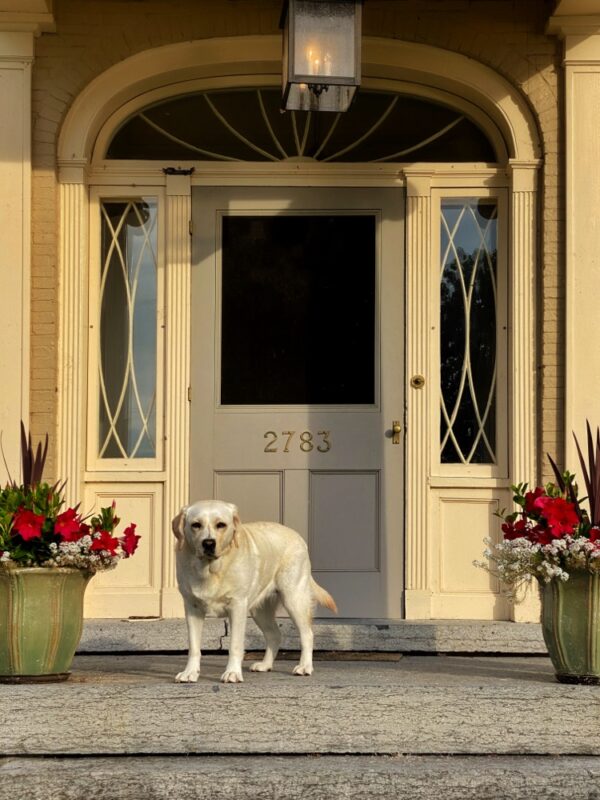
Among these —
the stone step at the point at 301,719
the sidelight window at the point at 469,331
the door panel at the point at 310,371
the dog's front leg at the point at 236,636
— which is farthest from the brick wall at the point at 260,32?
the stone step at the point at 301,719

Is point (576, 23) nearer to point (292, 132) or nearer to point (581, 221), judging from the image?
point (581, 221)

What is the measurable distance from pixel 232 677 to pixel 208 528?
0.67 metres

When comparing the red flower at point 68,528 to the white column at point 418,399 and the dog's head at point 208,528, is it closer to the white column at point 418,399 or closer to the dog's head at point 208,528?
the dog's head at point 208,528

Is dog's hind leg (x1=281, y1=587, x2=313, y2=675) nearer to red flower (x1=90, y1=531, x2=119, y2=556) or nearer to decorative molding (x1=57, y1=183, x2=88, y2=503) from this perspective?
red flower (x1=90, y1=531, x2=119, y2=556)

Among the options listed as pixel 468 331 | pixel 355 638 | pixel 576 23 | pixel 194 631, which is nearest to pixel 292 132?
pixel 468 331

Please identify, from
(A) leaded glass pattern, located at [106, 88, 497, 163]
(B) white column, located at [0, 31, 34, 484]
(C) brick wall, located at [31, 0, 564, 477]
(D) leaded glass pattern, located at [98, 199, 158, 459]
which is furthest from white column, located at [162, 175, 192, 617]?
(B) white column, located at [0, 31, 34, 484]

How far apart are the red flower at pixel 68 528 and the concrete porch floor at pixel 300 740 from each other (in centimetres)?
71

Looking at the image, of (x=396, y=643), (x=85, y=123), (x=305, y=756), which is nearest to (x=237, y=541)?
(x=305, y=756)

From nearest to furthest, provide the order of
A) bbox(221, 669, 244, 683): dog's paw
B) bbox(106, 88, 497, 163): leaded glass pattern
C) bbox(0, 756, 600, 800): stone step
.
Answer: bbox(0, 756, 600, 800): stone step, bbox(221, 669, 244, 683): dog's paw, bbox(106, 88, 497, 163): leaded glass pattern

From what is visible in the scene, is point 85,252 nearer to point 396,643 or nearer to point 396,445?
point 396,445

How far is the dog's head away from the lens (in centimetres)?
614

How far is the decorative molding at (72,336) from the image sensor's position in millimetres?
8469

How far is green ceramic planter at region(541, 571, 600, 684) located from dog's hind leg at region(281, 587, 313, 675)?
1.11 m

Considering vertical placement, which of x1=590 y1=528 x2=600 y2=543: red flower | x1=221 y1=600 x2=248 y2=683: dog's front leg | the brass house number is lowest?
x1=221 y1=600 x2=248 y2=683: dog's front leg
